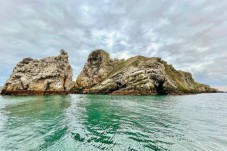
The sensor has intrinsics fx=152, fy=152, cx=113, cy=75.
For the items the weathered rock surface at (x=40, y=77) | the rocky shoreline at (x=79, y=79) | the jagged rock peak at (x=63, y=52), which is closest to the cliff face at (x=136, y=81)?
the rocky shoreline at (x=79, y=79)

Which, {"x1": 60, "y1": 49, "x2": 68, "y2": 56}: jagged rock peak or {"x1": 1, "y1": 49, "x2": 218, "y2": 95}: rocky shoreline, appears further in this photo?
{"x1": 60, "y1": 49, "x2": 68, "y2": 56}: jagged rock peak

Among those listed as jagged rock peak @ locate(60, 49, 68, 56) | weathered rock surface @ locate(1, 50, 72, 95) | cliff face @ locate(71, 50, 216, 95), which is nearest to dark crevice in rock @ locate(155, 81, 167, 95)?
cliff face @ locate(71, 50, 216, 95)

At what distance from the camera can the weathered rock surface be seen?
226 ft

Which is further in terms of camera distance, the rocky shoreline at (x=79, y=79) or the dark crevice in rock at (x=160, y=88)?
the dark crevice in rock at (x=160, y=88)

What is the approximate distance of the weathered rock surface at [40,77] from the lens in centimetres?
6888

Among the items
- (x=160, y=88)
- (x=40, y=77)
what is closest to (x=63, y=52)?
(x=40, y=77)

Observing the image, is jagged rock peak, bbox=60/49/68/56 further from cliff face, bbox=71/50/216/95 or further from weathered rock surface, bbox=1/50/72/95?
cliff face, bbox=71/50/216/95

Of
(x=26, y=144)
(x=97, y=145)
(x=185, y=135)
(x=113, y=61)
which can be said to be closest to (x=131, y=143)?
(x=97, y=145)

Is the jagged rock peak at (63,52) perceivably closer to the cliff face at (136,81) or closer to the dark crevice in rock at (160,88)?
the cliff face at (136,81)

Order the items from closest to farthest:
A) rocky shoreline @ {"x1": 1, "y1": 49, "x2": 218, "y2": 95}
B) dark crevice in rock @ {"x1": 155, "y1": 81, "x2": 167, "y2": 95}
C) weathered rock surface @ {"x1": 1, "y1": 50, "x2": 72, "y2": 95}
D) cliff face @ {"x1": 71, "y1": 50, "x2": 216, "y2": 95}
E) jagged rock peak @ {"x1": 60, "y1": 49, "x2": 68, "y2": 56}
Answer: weathered rock surface @ {"x1": 1, "y1": 50, "x2": 72, "y2": 95}, rocky shoreline @ {"x1": 1, "y1": 49, "x2": 218, "y2": 95}, jagged rock peak @ {"x1": 60, "y1": 49, "x2": 68, "y2": 56}, cliff face @ {"x1": 71, "y1": 50, "x2": 216, "y2": 95}, dark crevice in rock @ {"x1": 155, "y1": 81, "x2": 167, "y2": 95}

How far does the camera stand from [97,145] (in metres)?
9.96

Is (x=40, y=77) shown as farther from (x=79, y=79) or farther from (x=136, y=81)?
(x=79, y=79)

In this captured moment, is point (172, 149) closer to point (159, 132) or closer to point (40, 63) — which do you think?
point (159, 132)

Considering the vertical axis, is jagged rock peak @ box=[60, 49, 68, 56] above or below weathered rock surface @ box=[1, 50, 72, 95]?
above
